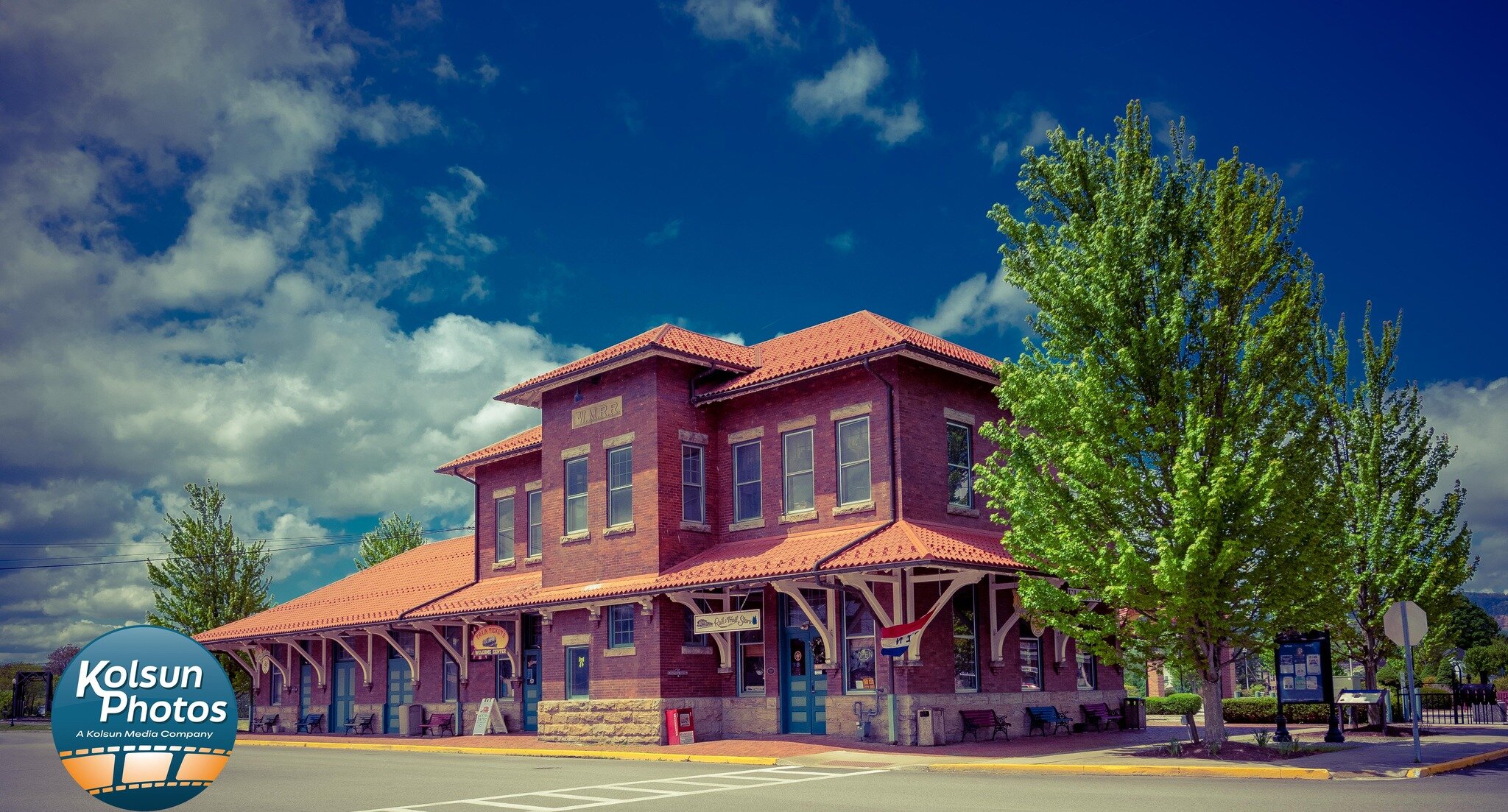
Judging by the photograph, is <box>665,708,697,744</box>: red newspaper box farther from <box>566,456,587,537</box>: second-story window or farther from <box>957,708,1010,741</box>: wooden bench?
<box>566,456,587,537</box>: second-story window

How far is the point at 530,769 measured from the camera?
20891mm

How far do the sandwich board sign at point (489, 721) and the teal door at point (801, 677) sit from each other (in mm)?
9124

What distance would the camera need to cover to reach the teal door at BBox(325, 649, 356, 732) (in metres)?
36.7

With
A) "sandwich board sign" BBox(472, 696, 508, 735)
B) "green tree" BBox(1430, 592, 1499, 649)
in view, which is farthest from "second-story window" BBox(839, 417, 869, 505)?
"green tree" BBox(1430, 592, 1499, 649)

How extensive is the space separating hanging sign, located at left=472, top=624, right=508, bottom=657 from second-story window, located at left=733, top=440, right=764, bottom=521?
291 inches

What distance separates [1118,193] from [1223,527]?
5893 mm

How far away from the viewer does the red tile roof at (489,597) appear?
29.2m

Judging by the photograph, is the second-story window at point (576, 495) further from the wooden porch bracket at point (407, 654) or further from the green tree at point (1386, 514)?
the green tree at point (1386, 514)

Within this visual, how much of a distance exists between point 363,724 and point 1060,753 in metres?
22.1

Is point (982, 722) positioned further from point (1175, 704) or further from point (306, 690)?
point (306, 690)

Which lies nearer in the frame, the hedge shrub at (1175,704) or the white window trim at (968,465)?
the white window trim at (968,465)

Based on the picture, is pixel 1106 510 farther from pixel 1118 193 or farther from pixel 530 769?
pixel 530 769

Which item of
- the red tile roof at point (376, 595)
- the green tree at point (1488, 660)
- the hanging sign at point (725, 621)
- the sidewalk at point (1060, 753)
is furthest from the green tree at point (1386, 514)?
the green tree at point (1488, 660)

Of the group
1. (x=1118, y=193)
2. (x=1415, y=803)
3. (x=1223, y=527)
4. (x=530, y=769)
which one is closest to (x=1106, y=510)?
(x=1223, y=527)
